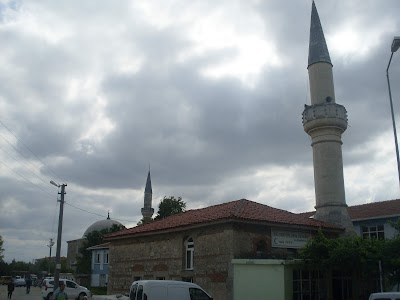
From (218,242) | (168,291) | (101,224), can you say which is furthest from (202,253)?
(101,224)

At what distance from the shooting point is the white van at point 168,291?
47.8 feet

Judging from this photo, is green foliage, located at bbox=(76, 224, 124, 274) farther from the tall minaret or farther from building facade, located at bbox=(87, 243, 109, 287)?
the tall minaret

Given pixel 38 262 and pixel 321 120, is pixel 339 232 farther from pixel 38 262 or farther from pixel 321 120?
pixel 38 262

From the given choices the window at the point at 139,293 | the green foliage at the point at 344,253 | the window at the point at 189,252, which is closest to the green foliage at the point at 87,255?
the window at the point at 189,252

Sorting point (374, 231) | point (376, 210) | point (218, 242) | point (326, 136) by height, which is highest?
point (326, 136)

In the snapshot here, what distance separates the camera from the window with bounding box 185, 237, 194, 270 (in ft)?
77.4

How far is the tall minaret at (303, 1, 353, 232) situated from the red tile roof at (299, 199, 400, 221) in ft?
14.6

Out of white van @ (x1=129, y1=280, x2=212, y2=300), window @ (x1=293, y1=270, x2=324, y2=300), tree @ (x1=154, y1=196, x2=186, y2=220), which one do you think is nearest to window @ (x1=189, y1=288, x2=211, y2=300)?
white van @ (x1=129, y1=280, x2=212, y2=300)

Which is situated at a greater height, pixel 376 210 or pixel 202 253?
pixel 376 210

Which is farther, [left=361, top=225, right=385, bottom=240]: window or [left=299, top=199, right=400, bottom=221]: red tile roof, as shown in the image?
[left=361, top=225, right=385, bottom=240]: window

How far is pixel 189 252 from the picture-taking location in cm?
2381

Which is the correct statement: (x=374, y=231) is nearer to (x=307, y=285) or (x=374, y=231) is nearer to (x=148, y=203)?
(x=307, y=285)

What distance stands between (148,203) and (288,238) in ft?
115

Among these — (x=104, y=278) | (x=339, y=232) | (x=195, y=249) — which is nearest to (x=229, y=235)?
(x=195, y=249)
